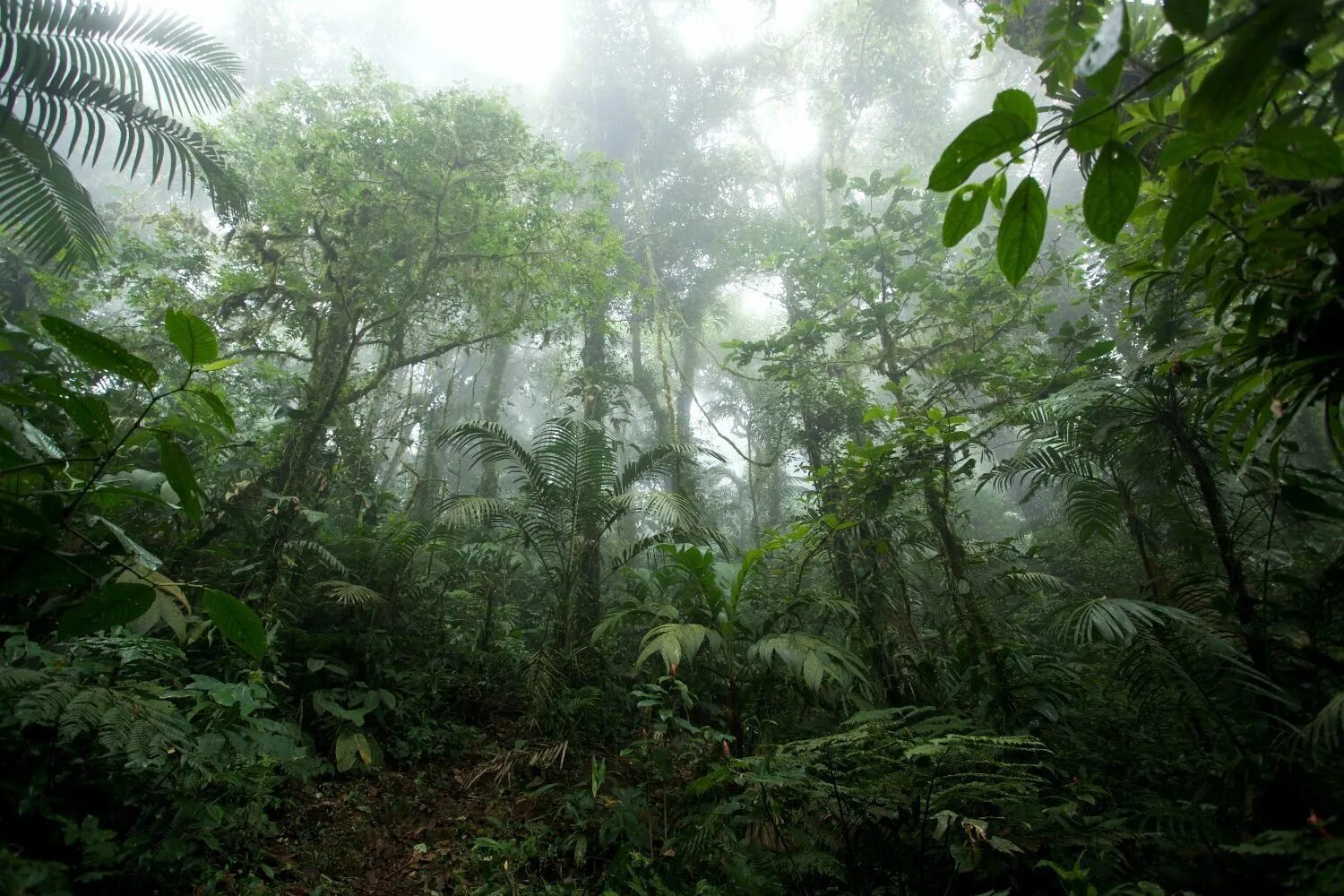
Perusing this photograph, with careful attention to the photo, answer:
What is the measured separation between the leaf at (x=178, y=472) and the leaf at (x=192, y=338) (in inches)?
6.9

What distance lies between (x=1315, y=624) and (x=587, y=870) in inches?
124

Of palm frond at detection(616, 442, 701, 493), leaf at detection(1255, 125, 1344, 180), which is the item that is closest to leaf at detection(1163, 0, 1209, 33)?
leaf at detection(1255, 125, 1344, 180)

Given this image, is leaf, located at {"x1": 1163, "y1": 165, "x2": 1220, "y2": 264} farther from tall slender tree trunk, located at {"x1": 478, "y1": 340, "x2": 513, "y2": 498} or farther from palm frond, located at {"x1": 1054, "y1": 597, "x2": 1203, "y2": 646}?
tall slender tree trunk, located at {"x1": 478, "y1": 340, "x2": 513, "y2": 498}

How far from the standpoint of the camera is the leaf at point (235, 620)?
1.13 metres

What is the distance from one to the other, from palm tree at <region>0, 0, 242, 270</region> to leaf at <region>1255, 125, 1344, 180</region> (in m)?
4.77

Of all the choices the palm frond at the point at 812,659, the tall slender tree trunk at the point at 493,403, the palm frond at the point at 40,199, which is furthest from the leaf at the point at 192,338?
the tall slender tree trunk at the point at 493,403

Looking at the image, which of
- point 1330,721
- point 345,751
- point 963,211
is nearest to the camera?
point 963,211

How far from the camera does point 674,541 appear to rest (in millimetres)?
4832

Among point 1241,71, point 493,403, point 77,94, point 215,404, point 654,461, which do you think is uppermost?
point 493,403

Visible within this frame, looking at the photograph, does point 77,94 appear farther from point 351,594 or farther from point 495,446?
point 351,594

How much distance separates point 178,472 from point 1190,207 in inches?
73.7

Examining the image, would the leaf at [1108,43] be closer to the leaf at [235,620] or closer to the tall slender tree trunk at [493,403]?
the leaf at [235,620]

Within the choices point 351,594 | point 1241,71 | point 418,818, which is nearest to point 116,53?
point 351,594

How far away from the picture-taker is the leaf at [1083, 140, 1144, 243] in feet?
2.68
